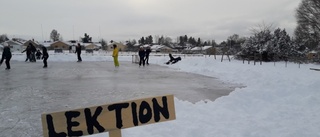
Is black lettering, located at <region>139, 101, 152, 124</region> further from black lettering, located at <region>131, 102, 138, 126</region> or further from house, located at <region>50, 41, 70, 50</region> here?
house, located at <region>50, 41, 70, 50</region>

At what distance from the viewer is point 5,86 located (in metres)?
10.1

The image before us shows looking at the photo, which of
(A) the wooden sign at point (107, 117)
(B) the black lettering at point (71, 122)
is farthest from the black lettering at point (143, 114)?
(B) the black lettering at point (71, 122)

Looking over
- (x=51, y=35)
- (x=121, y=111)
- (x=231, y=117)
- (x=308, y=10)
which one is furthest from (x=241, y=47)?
(x=51, y=35)

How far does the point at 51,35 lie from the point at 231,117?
150876 millimetres

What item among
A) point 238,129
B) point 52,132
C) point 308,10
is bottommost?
point 238,129

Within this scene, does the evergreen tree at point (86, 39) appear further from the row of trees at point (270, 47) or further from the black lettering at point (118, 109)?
the black lettering at point (118, 109)

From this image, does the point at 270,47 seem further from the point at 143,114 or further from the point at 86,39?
the point at 86,39

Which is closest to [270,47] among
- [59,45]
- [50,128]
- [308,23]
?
[308,23]

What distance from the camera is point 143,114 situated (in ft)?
9.61

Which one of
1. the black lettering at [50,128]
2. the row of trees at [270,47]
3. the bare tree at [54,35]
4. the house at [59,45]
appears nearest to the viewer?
the black lettering at [50,128]

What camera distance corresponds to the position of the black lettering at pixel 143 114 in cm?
290

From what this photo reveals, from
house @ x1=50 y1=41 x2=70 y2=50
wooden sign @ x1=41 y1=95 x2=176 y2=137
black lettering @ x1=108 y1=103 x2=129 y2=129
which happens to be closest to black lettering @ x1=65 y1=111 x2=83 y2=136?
wooden sign @ x1=41 y1=95 x2=176 y2=137

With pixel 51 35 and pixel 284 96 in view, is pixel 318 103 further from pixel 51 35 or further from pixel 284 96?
pixel 51 35

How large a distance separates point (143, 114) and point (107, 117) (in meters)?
0.37
